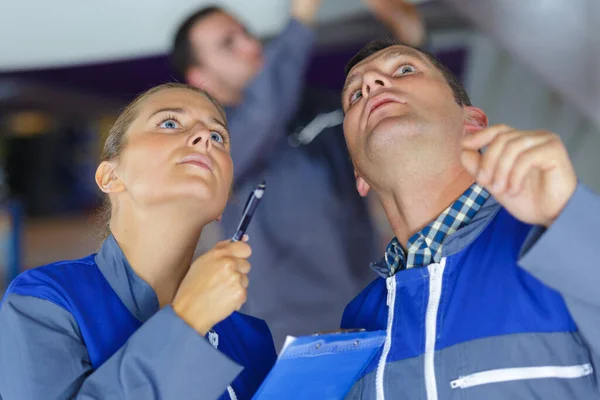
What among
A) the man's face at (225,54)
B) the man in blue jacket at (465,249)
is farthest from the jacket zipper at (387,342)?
the man's face at (225,54)

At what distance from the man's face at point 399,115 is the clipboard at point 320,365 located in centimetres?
24

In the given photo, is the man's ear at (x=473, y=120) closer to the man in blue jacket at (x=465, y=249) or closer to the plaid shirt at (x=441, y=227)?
the man in blue jacket at (x=465, y=249)

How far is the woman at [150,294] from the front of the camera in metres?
0.71

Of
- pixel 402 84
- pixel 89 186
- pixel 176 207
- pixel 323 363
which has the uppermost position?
pixel 402 84

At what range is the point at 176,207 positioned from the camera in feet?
2.90

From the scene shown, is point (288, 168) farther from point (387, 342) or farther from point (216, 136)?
point (387, 342)

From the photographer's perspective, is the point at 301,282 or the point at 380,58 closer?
the point at 380,58

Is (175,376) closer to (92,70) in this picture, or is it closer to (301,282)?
(301,282)

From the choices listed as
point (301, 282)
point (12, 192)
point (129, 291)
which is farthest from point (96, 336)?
point (12, 192)

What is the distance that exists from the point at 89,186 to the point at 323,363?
27.2ft

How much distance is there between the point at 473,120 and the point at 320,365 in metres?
0.44

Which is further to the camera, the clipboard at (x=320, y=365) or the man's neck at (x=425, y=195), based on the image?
the man's neck at (x=425, y=195)

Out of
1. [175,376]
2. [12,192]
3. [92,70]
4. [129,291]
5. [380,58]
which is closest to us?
[175,376]

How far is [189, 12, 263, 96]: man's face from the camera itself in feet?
5.89
